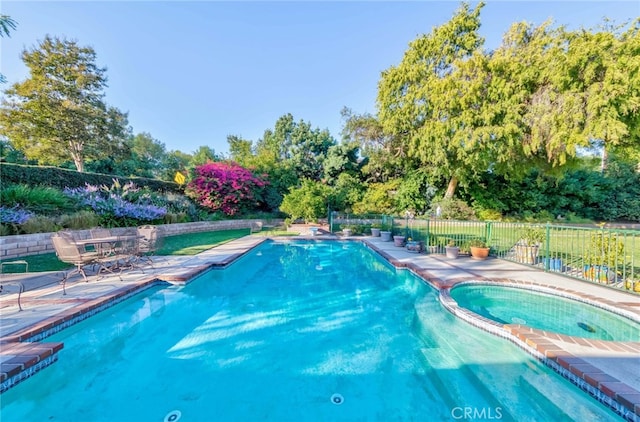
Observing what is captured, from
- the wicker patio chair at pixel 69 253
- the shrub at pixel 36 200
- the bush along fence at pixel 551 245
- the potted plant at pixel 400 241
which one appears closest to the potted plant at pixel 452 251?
the bush along fence at pixel 551 245

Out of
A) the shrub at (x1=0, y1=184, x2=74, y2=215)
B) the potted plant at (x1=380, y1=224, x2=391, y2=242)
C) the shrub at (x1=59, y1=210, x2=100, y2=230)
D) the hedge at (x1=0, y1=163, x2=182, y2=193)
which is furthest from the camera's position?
the potted plant at (x1=380, y1=224, x2=391, y2=242)

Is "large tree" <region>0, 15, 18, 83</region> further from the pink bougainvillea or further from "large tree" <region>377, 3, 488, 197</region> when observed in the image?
"large tree" <region>377, 3, 488, 197</region>

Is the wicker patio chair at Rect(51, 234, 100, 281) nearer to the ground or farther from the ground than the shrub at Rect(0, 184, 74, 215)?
nearer to the ground

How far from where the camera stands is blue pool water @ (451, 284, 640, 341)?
13.1 ft

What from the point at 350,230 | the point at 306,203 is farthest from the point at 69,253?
the point at 350,230

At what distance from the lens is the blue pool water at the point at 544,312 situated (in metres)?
4.00

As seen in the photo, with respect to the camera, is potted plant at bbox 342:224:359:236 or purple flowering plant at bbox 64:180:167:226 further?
potted plant at bbox 342:224:359:236

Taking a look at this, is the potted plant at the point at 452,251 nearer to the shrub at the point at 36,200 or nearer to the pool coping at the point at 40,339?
the pool coping at the point at 40,339

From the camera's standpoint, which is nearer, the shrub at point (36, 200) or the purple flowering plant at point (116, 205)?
the shrub at point (36, 200)

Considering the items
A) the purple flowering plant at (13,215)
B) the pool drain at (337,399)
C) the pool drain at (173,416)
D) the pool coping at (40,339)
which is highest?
the purple flowering plant at (13,215)

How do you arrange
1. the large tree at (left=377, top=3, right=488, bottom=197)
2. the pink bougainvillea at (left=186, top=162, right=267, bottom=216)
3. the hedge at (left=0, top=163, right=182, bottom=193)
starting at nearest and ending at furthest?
the hedge at (left=0, top=163, right=182, bottom=193) < the large tree at (left=377, top=3, right=488, bottom=197) < the pink bougainvillea at (left=186, top=162, right=267, bottom=216)

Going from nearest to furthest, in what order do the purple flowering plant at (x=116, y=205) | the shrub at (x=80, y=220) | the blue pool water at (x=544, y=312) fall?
the blue pool water at (x=544, y=312), the shrub at (x=80, y=220), the purple flowering plant at (x=116, y=205)

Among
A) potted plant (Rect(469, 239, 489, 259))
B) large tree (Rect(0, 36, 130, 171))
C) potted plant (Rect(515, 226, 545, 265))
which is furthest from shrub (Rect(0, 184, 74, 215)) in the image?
potted plant (Rect(515, 226, 545, 265))

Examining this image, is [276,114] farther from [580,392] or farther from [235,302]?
[580,392]
